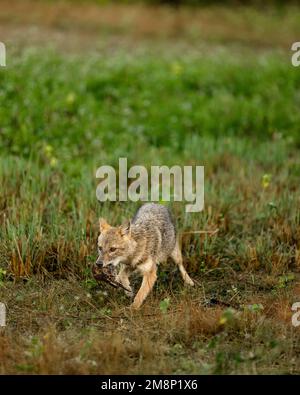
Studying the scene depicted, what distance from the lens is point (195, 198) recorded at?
9844mm

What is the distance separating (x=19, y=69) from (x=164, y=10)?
311 inches

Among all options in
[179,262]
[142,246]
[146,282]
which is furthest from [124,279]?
[179,262]

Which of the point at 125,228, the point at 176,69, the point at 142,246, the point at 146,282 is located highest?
the point at 176,69

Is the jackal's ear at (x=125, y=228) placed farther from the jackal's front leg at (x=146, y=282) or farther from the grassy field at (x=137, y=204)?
the grassy field at (x=137, y=204)

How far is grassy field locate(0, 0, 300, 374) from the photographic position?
684cm

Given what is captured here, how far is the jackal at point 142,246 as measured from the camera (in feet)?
24.4

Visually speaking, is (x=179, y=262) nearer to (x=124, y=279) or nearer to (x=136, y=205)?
(x=124, y=279)

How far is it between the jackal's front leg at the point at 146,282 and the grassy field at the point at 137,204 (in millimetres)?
82

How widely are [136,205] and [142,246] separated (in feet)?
6.17

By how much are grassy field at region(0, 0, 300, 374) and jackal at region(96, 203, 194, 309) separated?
21 centimetres

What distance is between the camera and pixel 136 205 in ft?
31.6

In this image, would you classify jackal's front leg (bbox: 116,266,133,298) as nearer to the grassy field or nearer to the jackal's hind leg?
the grassy field

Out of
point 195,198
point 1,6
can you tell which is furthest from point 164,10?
point 195,198

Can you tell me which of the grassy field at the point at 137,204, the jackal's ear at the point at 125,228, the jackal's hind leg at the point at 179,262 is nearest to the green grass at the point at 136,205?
the grassy field at the point at 137,204
